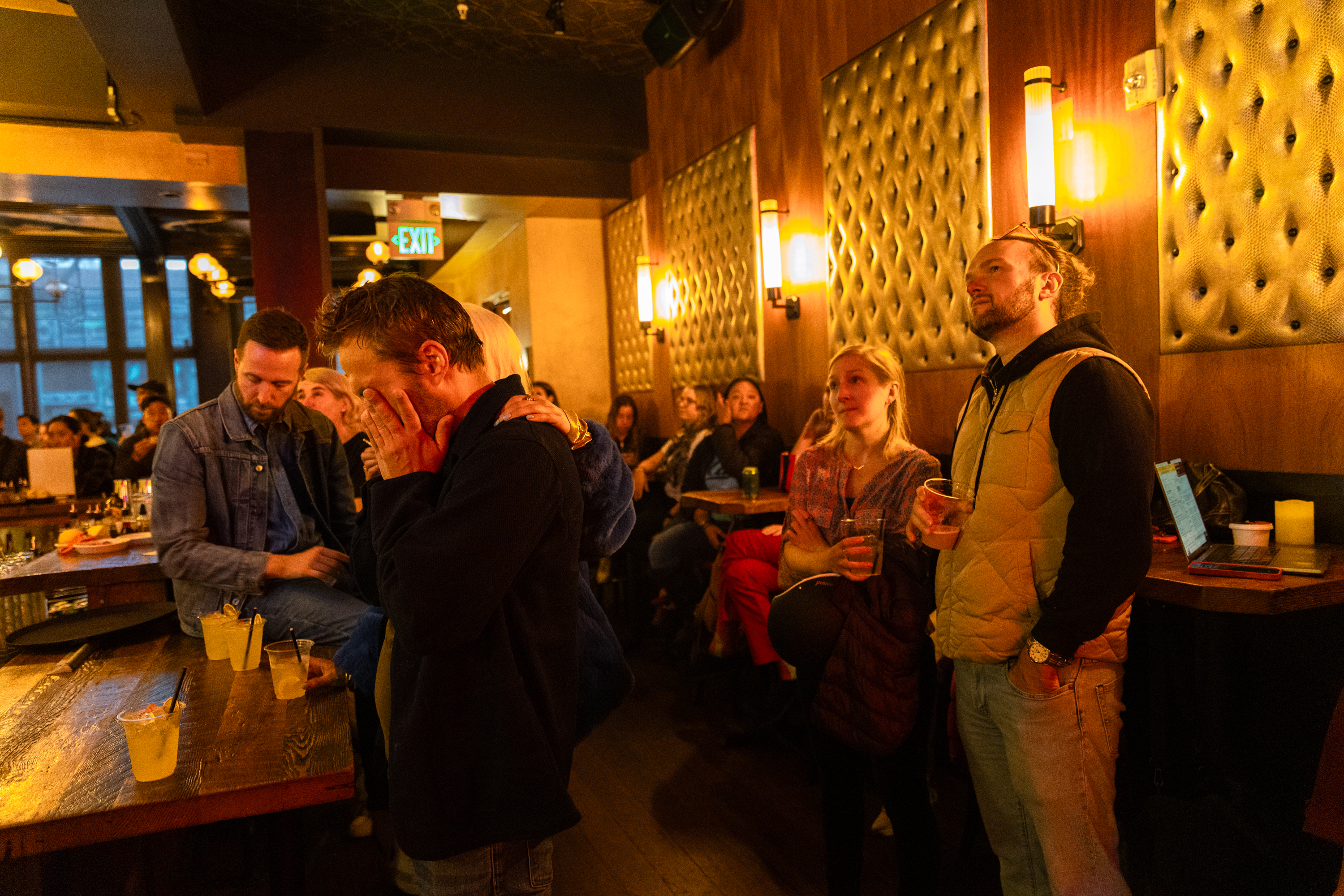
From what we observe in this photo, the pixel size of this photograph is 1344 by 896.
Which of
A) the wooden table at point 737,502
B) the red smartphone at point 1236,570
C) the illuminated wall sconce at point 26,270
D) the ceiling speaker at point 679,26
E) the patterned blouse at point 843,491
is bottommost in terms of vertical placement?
the wooden table at point 737,502

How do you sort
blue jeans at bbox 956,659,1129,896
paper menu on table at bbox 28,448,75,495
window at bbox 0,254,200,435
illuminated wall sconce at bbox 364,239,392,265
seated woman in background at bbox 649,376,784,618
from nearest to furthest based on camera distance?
blue jeans at bbox 956,659,1129,896, seated woman in background at bbox 649,376,784,618, paper menu on table at bbox 28,448,75,495, illuminated wall sconce at bbox 364,239,392,265, window at bbox 0,254,200,435

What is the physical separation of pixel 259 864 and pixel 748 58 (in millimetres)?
4828

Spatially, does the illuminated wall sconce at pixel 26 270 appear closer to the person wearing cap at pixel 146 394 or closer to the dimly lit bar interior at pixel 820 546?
the person wearing cap at pixel 146 394

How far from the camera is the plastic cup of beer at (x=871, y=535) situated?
1.96 metres

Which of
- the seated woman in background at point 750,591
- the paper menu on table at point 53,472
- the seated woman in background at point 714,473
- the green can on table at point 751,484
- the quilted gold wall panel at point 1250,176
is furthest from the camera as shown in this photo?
the paper menu on table at point 53,472

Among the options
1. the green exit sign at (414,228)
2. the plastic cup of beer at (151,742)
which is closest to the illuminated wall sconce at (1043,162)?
the plastic cup of beer at (151,742)

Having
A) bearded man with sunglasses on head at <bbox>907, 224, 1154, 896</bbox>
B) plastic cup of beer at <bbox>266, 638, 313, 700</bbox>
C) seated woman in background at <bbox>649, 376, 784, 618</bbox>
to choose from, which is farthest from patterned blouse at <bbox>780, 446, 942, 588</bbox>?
seated woman in background at <bbox>649, 376, 784, 618</bbox>

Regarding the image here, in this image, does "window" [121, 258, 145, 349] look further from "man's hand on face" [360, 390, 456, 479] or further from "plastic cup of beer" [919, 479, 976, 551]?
"plastic cup of beer" [919, 479, 976, 551]

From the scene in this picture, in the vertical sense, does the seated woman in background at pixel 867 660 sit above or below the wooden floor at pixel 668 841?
above

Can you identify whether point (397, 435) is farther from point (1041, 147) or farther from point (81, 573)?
point (1041, 147)

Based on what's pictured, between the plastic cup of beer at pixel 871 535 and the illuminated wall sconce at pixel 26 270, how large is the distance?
1057 centimetres

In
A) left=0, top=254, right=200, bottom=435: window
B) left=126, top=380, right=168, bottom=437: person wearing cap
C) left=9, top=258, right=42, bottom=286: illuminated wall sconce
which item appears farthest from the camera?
left=0, top=254, right=200, bottom=435: window

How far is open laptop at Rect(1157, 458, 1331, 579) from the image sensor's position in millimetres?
1904

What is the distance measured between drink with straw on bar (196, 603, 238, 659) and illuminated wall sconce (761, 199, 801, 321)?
3494 millimetres
